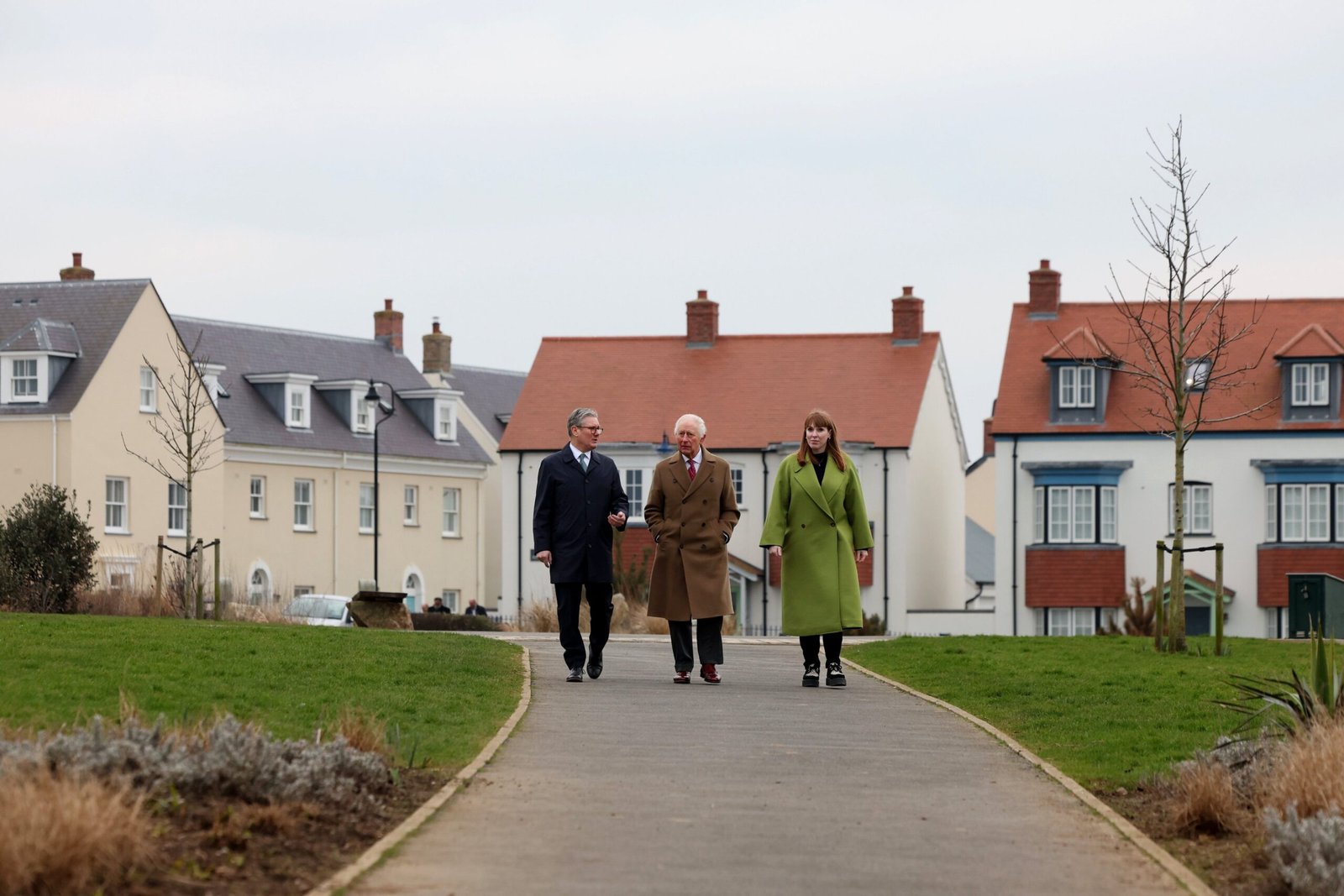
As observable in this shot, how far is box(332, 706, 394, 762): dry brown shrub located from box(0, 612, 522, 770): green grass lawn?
246 mm

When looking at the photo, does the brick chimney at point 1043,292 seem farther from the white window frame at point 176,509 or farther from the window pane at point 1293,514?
the white window frame at point 176,509

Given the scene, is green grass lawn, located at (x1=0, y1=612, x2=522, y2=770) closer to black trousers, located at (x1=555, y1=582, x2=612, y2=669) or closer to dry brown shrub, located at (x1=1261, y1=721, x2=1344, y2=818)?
black trousers, located at (x1=555, y1=582, x2=612, y2=669)

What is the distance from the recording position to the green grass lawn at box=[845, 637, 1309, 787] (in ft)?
41.1

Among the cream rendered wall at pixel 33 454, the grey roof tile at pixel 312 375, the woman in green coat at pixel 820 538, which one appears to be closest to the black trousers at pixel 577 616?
the woman in green coat at pixel 820 538

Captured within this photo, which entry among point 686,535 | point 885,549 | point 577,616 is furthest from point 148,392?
point 577,616

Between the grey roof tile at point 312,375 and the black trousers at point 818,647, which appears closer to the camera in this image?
the black trousers at point 818,647

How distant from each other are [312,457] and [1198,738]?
55379mm

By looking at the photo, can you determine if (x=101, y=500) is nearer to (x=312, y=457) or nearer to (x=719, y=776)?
(x=312, y=457)

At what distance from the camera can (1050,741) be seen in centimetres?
1309

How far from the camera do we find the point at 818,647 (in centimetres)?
1645

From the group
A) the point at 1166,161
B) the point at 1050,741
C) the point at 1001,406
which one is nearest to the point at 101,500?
the point at 1001,406

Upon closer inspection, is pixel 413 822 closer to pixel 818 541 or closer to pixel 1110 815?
pixel 1110 815

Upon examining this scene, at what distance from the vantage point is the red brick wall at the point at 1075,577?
52.2 m

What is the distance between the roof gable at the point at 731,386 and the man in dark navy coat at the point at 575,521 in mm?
40859
